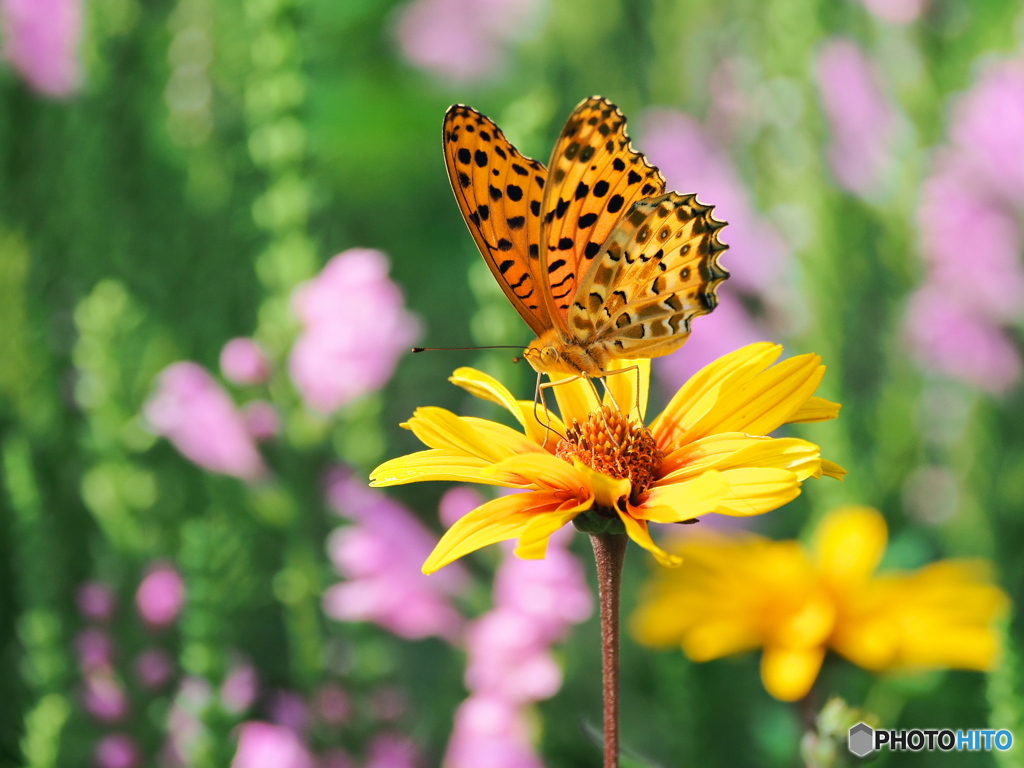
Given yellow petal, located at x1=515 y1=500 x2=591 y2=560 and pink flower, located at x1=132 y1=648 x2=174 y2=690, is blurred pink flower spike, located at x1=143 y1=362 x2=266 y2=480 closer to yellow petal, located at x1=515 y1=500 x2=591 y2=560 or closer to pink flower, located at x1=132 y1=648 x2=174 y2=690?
pink flower, located at x1=132 y1=648 x2=174 y2=690

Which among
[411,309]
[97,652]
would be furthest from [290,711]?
[411,309]

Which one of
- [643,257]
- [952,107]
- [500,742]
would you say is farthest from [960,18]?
[500,742]

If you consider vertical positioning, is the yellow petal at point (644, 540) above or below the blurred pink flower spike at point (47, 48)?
below

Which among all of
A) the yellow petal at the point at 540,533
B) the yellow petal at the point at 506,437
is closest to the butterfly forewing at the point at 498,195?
the yellow petal at the point at 506,437

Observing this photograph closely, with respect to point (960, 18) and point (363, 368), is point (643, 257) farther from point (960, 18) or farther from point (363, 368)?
point (960, 18)

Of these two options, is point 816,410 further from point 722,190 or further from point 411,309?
point 411,309

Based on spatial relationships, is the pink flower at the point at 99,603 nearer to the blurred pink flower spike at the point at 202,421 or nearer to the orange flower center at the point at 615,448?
the blurred pink flower spike at the point at 202,421

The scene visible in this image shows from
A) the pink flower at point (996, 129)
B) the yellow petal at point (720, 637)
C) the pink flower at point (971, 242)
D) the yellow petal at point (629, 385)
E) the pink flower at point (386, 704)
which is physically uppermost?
the pink flower at point (996, 129)
